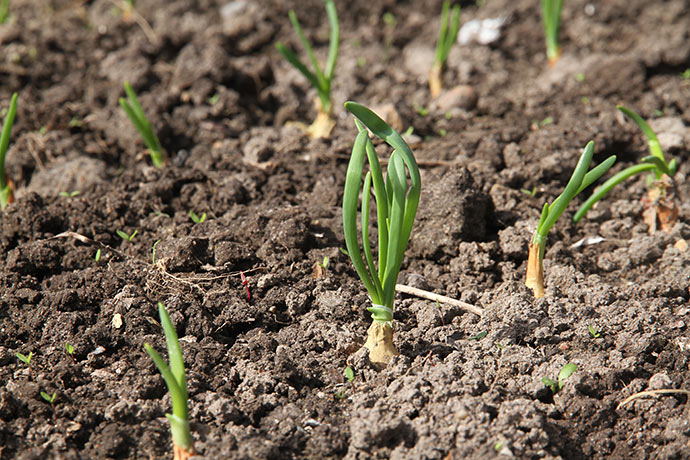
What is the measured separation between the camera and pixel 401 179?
68.4 inches

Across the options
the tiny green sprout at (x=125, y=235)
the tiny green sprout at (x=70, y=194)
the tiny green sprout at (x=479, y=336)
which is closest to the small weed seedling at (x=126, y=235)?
the tiny green sprout at (x=125, y=235)

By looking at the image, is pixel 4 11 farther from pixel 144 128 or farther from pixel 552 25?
pixel 552 25

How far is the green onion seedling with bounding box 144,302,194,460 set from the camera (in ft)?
5.09

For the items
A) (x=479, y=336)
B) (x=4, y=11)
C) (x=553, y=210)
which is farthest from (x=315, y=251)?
(x=4, y=11)

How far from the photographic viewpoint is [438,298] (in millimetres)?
2078

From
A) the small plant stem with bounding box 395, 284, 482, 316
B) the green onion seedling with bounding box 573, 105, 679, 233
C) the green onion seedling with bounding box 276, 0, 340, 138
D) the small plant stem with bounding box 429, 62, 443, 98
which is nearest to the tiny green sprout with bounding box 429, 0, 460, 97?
the small plant stem with bounding box 429, 62, 443, 98

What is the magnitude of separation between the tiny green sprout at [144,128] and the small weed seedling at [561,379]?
1.65 meters

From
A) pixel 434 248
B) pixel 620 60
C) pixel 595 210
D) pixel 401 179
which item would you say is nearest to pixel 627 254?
pixel 595 210

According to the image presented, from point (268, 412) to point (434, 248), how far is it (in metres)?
0.78

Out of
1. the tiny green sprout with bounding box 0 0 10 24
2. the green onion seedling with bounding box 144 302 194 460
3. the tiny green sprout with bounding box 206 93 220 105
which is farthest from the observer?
the tiny green sprout with bounding box 0 0 10 24

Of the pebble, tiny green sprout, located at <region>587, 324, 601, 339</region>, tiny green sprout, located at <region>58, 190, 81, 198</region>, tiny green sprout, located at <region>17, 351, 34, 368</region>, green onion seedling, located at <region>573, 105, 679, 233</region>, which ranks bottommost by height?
the pebble

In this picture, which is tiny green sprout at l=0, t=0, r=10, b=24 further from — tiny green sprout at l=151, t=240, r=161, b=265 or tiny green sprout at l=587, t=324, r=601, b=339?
tiny green sprout at l=587, t=324, r=601, b=339

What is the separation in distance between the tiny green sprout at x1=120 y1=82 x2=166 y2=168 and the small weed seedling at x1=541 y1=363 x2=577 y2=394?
1646mm

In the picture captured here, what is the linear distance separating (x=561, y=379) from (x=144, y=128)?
5.54ft
